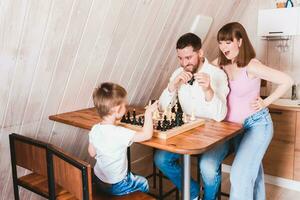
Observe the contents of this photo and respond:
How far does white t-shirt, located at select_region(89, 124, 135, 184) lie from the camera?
1.75 m

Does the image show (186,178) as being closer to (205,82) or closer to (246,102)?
(205,82)

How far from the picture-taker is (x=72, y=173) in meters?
1.57

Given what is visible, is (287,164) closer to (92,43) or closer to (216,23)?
(216,23)

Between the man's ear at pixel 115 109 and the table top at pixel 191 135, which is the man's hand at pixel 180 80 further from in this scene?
the man's ear at pixel 115 109

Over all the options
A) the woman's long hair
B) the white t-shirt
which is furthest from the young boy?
the woman's long hair

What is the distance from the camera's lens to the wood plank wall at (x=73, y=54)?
6.20ft

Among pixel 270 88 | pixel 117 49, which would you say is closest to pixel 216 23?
pixel 270 88

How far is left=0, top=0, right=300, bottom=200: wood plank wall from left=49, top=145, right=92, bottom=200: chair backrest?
23.4 inches

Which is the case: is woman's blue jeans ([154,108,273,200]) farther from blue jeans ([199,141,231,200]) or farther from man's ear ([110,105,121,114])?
man's ear ([110,105,121,114])

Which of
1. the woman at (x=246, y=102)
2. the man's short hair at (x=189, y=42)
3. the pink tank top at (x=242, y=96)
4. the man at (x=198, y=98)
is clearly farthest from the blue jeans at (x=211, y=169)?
the man's short hair at (x=189, y=42)

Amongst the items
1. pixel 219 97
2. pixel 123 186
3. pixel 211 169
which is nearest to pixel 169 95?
pixel 219 97

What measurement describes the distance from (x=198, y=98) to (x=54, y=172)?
114 cm

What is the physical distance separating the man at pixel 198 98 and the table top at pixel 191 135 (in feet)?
0.50

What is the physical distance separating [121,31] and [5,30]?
2.70ft
